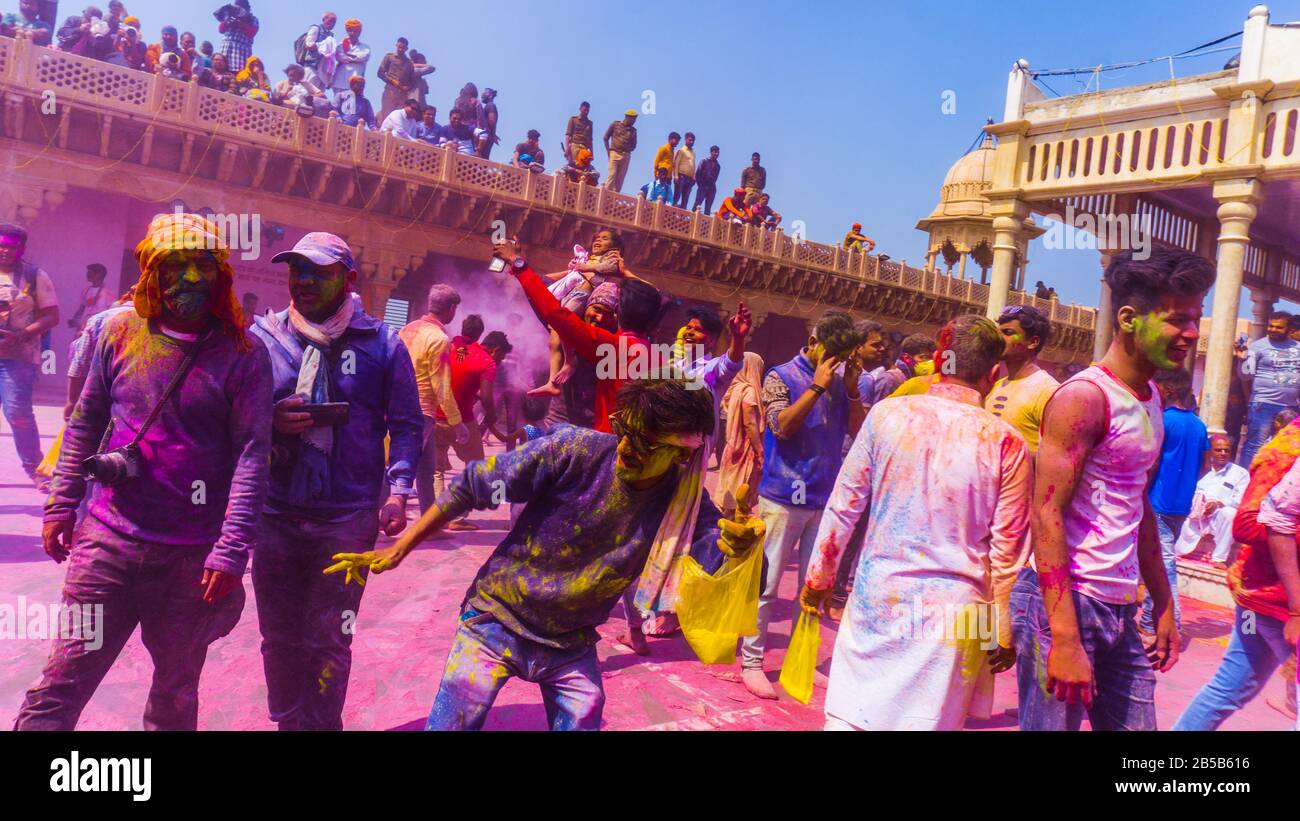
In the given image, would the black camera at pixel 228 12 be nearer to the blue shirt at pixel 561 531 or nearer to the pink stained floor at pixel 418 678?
the pink stained floor at pixel 418 678

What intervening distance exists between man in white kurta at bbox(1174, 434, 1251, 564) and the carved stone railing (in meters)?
12.9

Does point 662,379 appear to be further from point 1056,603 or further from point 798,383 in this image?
point 798,383

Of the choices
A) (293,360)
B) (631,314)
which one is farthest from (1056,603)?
(293,360)

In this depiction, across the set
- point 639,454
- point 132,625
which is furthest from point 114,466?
point 639,454

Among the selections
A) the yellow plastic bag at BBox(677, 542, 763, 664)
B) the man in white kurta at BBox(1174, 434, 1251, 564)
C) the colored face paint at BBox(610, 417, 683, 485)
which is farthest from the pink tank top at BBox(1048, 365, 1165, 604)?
the man in white kurta at BBox(1174, 434, 1251, 564)

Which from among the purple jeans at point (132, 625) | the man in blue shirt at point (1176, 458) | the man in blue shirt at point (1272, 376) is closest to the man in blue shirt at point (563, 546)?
the purple jeans at point (132, 625)

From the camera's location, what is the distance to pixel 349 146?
15.8 metres

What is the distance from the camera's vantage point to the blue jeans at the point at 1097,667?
8.21 feet

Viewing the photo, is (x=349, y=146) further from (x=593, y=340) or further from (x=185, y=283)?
(x=185, y=283)

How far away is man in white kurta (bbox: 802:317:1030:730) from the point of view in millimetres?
2502

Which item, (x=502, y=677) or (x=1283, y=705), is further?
(x=1283, y=705)

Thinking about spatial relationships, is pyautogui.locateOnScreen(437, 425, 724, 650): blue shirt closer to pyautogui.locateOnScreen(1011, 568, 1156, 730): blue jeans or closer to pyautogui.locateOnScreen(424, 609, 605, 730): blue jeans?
pyautogui.locateOnScreen(424, 609, 605, 730): blue jeans

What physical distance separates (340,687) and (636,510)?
4.29 feet

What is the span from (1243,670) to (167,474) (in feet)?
12.6
